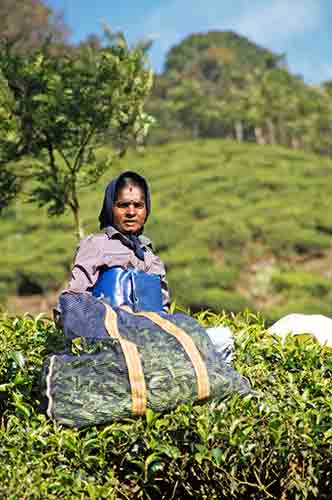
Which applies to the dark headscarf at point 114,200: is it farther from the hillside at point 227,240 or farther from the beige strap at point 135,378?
the hillside at point 227,240

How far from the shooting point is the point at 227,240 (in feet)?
51.2

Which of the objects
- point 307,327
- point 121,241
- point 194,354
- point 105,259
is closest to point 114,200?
point 121,241

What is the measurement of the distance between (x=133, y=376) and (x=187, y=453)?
350mm

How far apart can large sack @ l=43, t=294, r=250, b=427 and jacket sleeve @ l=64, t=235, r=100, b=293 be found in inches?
17.7

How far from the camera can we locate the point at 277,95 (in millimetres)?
41062

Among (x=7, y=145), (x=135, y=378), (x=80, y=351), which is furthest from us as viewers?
(x=7, y=145)

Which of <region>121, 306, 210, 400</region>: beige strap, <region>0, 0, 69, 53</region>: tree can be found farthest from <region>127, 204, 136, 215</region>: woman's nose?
<region>0, 0, 69, 53</region>: tree

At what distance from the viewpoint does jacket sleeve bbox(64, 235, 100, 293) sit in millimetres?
3062

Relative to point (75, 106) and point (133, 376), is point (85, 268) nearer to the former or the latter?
point (133, 376)

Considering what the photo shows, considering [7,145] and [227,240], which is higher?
[7,145]

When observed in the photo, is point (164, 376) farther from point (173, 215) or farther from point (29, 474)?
point (173, 215)

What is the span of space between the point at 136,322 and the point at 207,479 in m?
0.63

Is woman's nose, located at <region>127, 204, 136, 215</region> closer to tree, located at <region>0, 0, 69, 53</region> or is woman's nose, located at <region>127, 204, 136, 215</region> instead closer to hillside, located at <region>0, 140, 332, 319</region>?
hillside, located at <region>0, 140, 332, 319</region>

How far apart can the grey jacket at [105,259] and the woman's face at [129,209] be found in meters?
0.07
